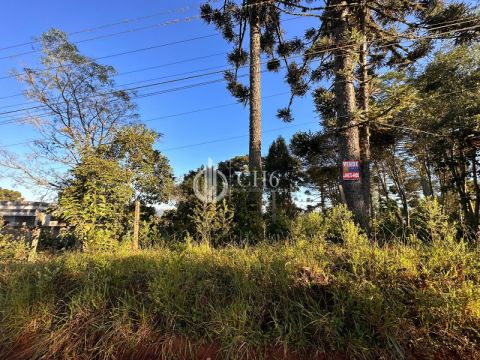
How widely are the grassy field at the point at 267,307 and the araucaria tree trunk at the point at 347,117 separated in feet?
13.3

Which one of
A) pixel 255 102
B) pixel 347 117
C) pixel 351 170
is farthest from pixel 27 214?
pixel 347 117

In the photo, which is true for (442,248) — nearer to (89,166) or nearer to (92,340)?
(92,340)

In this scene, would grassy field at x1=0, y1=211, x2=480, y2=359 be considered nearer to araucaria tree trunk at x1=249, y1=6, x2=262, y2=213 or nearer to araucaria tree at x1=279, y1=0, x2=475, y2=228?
araucaria tree at x1=279, y1=0, x2=475, y2=228

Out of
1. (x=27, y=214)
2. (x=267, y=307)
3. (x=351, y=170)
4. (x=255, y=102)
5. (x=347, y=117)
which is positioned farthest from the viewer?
(x=27, y=214)

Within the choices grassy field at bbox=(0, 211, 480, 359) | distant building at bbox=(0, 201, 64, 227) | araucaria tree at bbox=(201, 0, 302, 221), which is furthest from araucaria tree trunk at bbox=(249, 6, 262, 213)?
grassy field at bbox=(0, 211, 480, 359)

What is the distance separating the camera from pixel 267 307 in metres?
2.61

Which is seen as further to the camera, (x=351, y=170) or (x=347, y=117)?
(x=347, y=117)

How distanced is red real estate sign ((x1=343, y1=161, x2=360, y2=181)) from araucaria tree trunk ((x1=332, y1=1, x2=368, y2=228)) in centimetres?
16

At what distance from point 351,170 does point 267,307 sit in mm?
5313

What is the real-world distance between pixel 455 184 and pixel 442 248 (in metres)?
9.19

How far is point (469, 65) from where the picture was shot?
896 cm

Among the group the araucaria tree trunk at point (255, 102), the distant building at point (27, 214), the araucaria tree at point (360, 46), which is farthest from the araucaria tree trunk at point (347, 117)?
the distant building at point (27, 214)

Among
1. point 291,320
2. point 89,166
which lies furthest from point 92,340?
point 89,166

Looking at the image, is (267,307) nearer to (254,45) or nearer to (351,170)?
(351,170)
